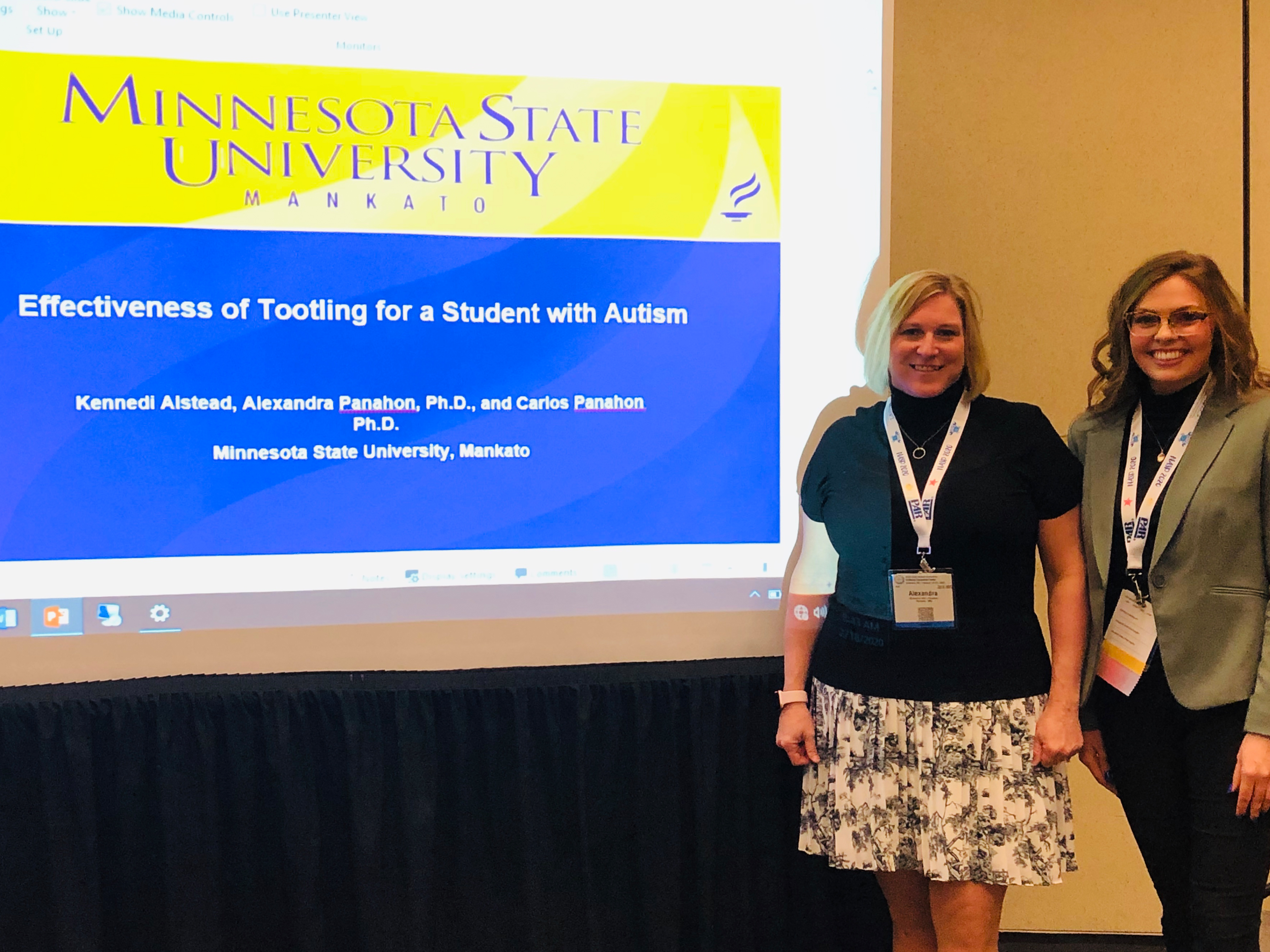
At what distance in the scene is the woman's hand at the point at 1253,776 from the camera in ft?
4.09

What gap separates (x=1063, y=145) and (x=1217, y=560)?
51.1 inches

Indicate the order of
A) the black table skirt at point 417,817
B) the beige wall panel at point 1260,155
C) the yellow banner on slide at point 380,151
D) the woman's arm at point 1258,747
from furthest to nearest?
the beige wall panel at point 1260,155
the black table skirt at point 417,817
the yellow banner on slide at point 380,151
the woman's arm at point 1258,747

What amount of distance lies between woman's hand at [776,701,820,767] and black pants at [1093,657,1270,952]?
49 cm

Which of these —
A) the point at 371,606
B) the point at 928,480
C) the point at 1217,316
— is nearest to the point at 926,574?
the point at 928,480

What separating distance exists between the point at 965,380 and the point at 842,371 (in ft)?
1.19

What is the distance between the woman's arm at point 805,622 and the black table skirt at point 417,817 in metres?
0.24

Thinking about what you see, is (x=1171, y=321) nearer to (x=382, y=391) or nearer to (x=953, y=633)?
(x=953, y=633)

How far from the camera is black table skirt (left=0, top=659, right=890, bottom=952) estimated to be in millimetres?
1682

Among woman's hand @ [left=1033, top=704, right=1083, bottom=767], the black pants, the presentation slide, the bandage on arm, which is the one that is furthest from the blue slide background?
the black pants

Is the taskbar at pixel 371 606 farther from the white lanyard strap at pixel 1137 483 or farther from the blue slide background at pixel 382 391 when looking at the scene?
the white lanyard strap at pixel 1137 483

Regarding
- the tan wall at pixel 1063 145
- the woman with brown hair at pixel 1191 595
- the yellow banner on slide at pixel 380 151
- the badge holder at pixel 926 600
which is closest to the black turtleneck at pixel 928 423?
the badge holder at pixel 926 600

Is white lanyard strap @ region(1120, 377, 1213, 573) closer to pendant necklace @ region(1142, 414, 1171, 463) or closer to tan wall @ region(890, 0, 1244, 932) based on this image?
pendant necklace @ region(1142, 414, 1171, 463)

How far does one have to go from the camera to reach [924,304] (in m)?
1.42

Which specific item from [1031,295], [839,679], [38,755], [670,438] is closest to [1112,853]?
[839,679]
